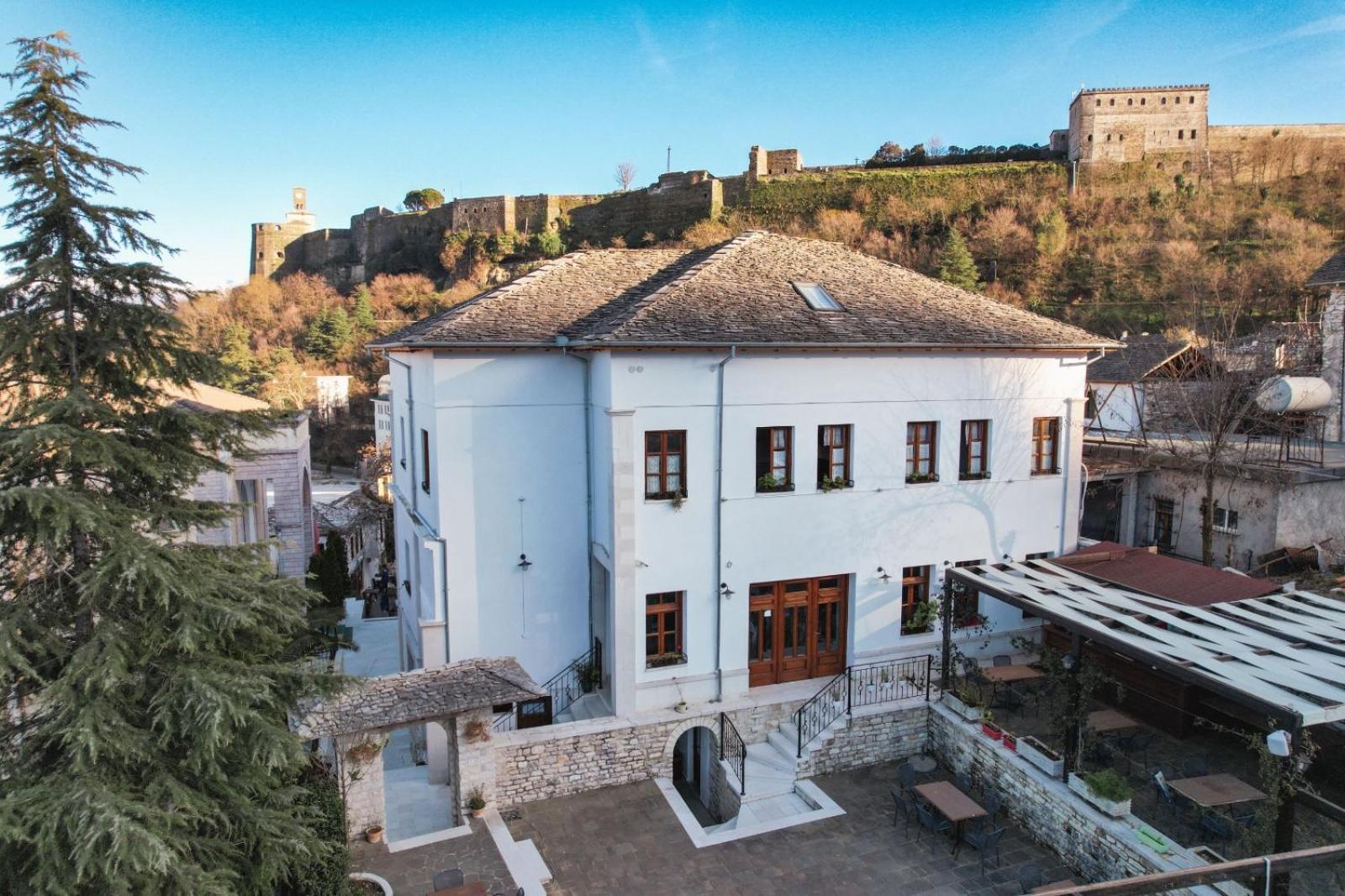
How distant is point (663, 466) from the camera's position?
13.1 meters

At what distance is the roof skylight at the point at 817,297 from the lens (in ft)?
47.5

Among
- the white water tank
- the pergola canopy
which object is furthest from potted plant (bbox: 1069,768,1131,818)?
the white water tank

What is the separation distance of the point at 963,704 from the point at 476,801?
8.08 m

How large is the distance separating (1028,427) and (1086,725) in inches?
257

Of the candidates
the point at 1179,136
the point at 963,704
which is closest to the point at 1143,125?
the point at 1179,136

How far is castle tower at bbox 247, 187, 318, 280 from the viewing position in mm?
80062

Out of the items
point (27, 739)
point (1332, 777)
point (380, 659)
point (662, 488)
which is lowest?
point (380, 659)

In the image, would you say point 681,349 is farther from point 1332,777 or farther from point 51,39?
point 1332,777

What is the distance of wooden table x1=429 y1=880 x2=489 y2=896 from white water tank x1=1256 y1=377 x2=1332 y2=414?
22.2 metres

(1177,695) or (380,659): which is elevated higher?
(1177,695)

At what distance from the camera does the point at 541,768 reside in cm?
1226

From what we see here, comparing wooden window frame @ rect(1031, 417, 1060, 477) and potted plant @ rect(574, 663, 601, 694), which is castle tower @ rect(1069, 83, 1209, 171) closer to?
wooden window frame @ rect(1031, 417, 1060, 477)

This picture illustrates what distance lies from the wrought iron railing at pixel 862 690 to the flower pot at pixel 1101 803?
3.37m

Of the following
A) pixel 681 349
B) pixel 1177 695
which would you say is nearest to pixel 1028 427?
pixel 1177 695
